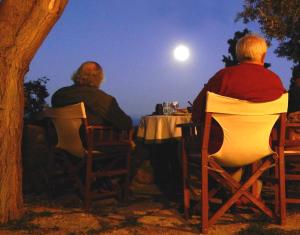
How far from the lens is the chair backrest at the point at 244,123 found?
Result: 3891 mm

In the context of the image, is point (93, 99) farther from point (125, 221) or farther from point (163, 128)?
point (125, 221)

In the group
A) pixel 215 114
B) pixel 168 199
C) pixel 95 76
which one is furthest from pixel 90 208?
pixel 215 114

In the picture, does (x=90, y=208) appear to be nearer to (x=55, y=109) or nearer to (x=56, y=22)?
(x=55, y=109)

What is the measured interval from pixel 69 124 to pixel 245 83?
199 centimetres

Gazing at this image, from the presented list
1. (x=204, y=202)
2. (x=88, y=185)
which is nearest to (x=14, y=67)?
(x=88, y=185)

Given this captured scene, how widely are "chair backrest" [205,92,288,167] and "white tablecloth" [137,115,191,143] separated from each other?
1.45m

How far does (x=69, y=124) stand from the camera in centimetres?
520

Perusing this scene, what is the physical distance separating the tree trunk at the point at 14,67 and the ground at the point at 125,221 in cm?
32

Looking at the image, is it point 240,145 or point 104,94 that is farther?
point 104,94

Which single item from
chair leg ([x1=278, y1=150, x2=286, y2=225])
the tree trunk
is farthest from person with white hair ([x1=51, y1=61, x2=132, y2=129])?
chair leg ([x1=278, y1=150, x2=286, y2=225])

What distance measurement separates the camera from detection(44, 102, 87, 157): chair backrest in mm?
4988

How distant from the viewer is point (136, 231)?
401 cm

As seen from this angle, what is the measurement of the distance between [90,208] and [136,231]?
1118 millimetres

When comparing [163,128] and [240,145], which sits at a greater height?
[163,128]
